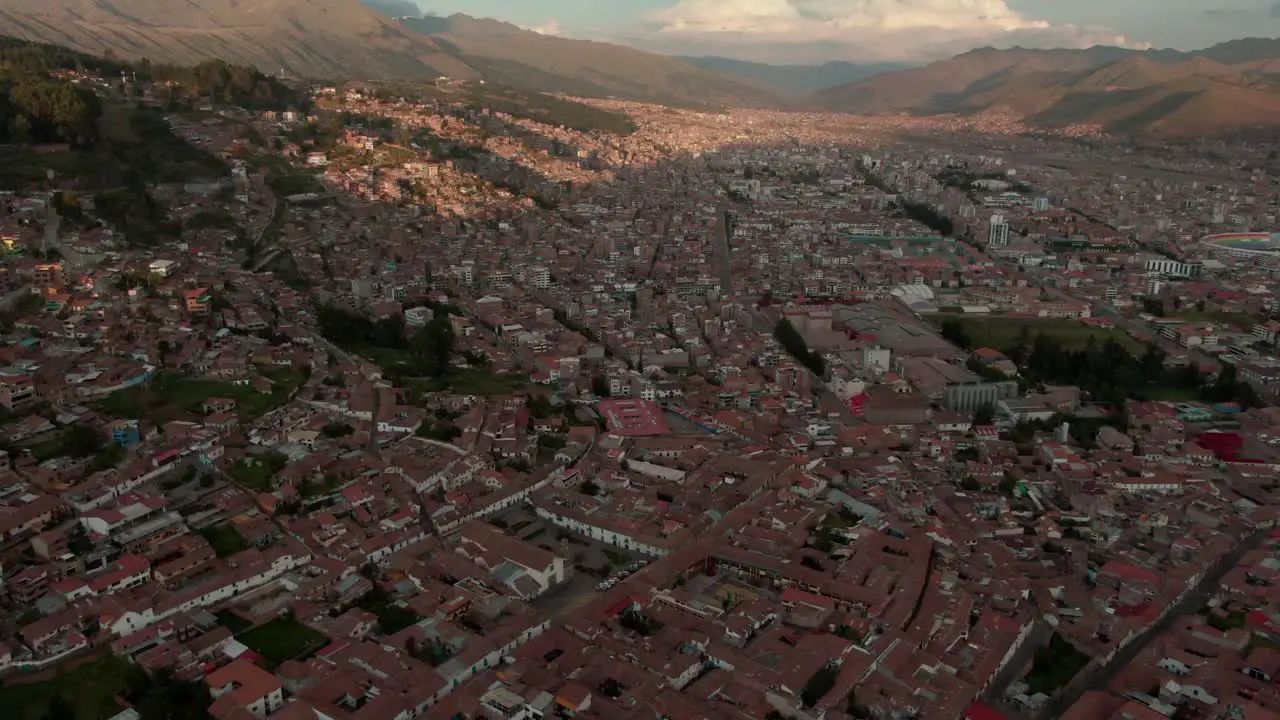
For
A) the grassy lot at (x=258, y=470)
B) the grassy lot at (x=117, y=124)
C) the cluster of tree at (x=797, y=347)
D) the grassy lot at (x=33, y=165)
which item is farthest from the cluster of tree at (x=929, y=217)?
the grassy lot at (x=258, y=470)

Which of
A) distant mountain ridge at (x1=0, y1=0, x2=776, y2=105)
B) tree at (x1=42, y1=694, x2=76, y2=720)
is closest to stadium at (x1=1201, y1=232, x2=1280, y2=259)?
tree at (x1=42, y1=694, x2=76, y2=720)

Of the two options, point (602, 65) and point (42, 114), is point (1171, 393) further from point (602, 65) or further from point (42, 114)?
point (602, 65)

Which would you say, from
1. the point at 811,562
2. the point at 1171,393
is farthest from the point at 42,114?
the point at 1171,393

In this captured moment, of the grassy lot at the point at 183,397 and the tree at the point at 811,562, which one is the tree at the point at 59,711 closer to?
the grassy lot at the point at 183,397

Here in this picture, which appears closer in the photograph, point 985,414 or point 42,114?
point 985,414

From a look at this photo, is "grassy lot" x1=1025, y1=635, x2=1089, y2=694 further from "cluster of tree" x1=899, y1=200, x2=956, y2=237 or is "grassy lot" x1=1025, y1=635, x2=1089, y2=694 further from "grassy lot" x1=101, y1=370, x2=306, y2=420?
"cluster of tree" x1=899, y1=200, x2=956, y2=237
